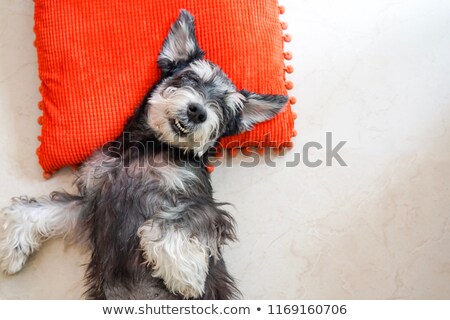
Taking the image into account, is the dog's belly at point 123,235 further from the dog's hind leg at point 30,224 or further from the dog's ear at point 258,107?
the dog's ear at point 258,107

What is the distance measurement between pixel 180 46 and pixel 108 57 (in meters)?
0.47

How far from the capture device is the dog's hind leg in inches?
101

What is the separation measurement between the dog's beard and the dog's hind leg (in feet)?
2.07

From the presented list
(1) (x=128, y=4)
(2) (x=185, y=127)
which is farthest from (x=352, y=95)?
(1) (x=128, y=4)

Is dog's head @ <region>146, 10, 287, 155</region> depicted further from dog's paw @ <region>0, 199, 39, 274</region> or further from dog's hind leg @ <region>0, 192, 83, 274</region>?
dog's paw @ <region>0, 199, 39, 274</region>

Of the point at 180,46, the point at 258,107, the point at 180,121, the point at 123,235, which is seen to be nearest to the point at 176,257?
the point at 123,235

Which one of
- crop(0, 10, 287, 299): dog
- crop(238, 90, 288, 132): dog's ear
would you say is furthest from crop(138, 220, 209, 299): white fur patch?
crop(238, 90, 288, 132): dog's ear

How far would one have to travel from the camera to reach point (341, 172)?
2908 mm

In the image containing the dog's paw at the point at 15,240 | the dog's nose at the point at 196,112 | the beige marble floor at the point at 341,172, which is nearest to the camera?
the dog's nose at the point at 196,112

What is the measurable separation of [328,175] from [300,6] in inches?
44.4

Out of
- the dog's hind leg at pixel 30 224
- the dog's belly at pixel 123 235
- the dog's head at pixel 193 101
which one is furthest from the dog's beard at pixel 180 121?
the dog's hind leg at pixel 30 224

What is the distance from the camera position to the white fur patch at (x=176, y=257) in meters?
2.28

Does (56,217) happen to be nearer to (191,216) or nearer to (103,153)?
(103,153)

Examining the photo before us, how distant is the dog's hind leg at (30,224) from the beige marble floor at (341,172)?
0.31ft
